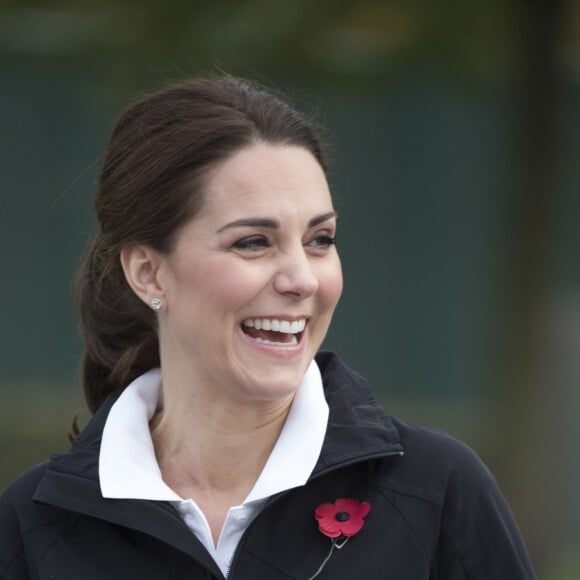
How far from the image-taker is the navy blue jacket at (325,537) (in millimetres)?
2982

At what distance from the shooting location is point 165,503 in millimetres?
3086

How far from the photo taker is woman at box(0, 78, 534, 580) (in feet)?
9.82

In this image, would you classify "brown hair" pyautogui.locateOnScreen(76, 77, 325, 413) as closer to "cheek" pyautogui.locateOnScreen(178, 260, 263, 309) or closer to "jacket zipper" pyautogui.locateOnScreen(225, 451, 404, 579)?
"cheek" pyautogui.locateOnScreen(178, 260, 263, 309)

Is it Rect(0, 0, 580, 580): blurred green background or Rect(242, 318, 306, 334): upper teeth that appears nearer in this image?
Rect(242, 318, 306, 334): upper teeth

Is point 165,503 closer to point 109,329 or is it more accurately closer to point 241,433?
point 241,433

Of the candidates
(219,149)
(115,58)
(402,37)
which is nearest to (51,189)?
(115,58)

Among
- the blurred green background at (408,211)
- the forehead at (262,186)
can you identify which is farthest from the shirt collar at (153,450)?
the blurred green background at (408,211)

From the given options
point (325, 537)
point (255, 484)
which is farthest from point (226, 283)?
point (325, 537)

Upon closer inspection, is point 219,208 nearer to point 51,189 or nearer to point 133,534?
point 133,534

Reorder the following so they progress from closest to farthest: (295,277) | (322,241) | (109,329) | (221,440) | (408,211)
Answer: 1. (295,277)
2. (322,241)
3. (221,440)
4. (109,329)
5. (408,211)

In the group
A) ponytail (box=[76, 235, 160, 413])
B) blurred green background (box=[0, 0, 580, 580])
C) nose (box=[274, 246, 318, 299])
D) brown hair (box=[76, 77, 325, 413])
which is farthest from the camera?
blurred green background (box=[0, 0, 580, 580])

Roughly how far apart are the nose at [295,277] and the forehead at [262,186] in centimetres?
10

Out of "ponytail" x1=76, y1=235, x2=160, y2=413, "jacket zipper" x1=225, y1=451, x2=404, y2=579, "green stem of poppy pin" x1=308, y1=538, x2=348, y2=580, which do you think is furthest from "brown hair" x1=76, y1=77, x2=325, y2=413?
"green stem of poppy pin" x1=308, y1=538, x2=348, y2=580

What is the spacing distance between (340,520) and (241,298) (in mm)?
497
